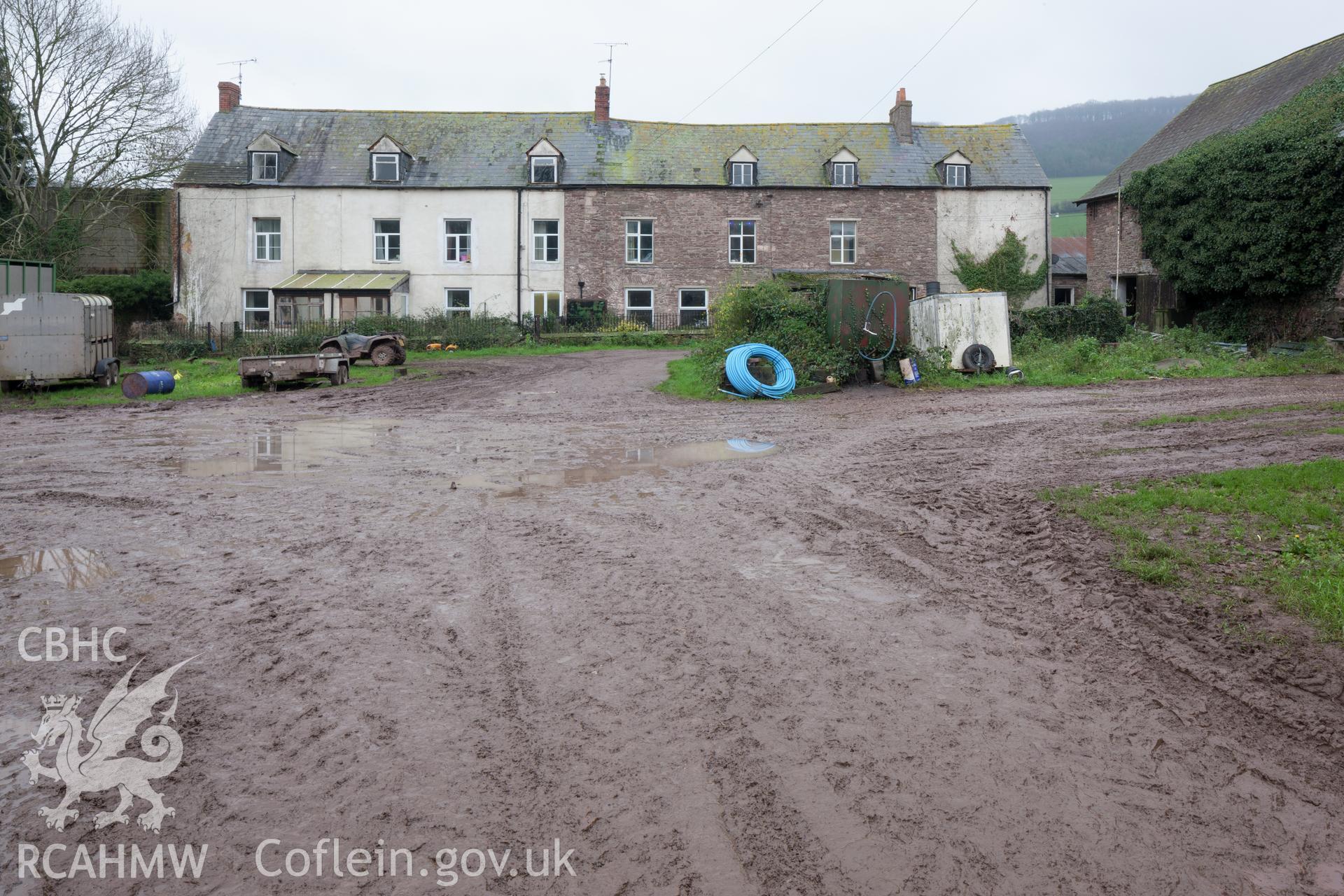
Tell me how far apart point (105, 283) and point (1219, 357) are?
40.7 metres

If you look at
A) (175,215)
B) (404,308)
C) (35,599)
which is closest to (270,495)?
(35,599)

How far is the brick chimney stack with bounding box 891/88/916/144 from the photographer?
41812 millimetres

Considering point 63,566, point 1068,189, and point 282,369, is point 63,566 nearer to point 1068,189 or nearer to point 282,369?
point 282,369

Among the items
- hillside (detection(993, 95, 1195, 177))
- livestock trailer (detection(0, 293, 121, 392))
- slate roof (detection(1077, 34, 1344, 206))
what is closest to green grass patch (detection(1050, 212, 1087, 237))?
hillside (detection(993, 95, 1195, 177))

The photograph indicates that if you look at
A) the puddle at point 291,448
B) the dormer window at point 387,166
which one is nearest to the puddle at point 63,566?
the puddle at point 291,448

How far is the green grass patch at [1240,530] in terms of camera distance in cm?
568

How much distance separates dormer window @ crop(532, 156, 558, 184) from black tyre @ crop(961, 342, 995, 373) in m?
24.8

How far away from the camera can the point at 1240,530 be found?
6789 mm

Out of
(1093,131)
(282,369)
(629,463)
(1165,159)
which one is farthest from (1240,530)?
(1093,131)

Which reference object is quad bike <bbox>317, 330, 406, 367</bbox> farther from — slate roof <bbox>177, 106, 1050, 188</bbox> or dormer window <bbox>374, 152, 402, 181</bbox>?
dormer window <bbox>374, 152, 402, 181</bbox>

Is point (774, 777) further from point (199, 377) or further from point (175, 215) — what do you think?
point (175, 215)

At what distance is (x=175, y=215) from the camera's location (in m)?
39.3

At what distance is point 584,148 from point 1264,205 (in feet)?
86.8

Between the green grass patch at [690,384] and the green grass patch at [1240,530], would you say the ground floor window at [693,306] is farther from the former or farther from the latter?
the green grass patch at [1240,530]
